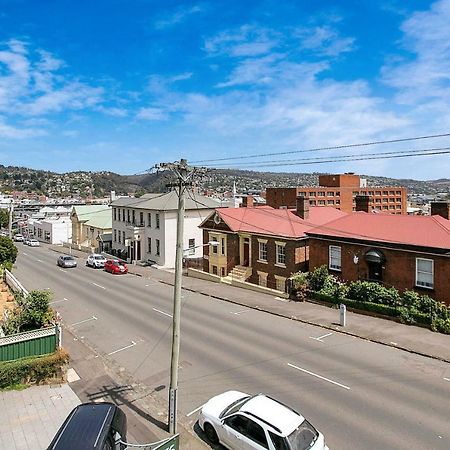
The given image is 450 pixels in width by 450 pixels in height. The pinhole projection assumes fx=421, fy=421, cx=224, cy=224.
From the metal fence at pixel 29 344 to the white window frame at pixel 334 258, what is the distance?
18991mm

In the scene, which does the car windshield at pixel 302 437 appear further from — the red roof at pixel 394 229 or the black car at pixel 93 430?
the red roof at pixel 394 229

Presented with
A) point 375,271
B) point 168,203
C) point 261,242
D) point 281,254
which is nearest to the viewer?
point 375,271

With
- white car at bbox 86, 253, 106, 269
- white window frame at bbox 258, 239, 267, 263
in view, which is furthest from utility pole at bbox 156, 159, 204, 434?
white car at bbox 86, 253, 106, 269

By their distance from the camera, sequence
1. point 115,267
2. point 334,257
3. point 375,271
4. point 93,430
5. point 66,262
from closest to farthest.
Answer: point 93,430, point 375,271, point 334,257, point 115,267, point 66,262

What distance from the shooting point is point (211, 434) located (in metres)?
11.9

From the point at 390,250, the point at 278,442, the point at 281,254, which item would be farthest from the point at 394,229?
the point at 278,442

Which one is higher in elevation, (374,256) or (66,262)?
(374,256)

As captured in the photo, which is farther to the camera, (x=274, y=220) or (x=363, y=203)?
(x=363, y=203)

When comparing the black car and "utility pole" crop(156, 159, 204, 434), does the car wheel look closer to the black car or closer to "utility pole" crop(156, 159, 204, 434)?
"utility pole" crop(156, 159, 204, 434)

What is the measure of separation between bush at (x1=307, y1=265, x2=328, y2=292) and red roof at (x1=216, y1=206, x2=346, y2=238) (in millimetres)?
3732

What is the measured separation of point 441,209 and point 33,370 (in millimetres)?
27165

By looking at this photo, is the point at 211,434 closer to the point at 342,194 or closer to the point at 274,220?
the point at 274,220

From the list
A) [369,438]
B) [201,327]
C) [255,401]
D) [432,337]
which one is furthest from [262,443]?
[432,337]

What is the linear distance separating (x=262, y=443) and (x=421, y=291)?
58.6 ft
